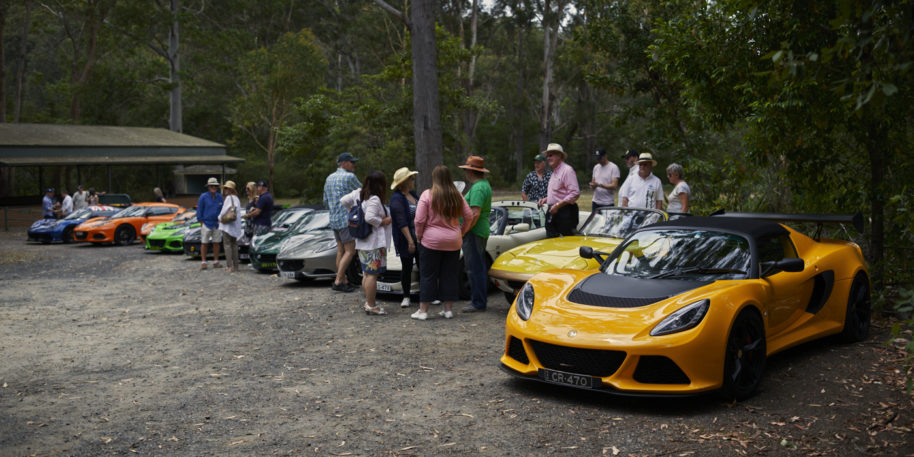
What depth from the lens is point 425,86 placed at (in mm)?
14164

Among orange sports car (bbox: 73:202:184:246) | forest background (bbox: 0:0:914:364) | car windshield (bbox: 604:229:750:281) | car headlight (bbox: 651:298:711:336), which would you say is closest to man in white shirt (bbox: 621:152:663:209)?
forest background (bbox: 0:0:914:364)

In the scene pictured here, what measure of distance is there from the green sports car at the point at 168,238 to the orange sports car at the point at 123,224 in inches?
125

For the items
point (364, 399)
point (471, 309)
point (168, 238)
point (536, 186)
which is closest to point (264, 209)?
point (168, 238)

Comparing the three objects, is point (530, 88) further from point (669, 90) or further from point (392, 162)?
point (669, 90)

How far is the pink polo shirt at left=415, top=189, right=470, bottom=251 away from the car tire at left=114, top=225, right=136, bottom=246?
15998mm

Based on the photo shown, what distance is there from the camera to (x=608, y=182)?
11914 mm

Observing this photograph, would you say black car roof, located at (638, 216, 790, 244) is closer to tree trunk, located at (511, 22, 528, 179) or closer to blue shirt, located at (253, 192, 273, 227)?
blue shirt, located at (253, 192, 273, 227)

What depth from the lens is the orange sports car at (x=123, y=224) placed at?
21781 millimetres

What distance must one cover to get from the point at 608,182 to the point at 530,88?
46.6 m

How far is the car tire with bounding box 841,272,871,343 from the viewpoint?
730 cm

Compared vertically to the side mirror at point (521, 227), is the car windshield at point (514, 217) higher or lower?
higher

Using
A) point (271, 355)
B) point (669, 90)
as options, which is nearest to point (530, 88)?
point (669, 90)

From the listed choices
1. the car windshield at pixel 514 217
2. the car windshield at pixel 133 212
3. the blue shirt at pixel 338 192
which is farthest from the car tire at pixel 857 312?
the car windshield at pixel 133 212

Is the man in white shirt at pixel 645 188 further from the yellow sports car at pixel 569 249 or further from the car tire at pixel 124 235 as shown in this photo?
the car tire at pixel 124 235
